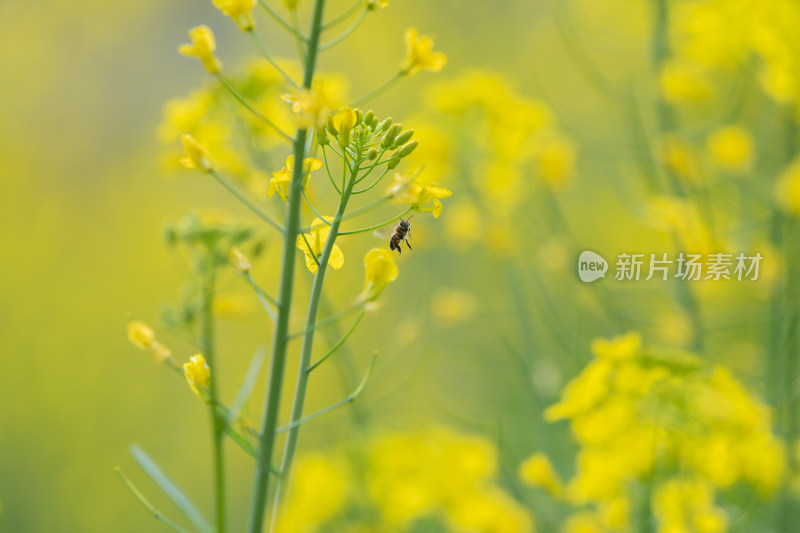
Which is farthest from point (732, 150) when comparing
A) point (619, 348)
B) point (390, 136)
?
point (390, 136)

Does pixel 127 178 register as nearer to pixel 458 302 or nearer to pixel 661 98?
pixel 458 302

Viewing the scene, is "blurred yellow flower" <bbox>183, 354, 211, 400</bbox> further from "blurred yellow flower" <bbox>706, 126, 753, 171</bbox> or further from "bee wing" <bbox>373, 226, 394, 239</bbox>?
"blurred yellow flower" <bbox>706, 126, 753, 171</bbox>

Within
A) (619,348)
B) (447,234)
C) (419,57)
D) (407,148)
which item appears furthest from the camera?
(447,234)

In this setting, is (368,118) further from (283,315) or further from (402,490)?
(402,490)

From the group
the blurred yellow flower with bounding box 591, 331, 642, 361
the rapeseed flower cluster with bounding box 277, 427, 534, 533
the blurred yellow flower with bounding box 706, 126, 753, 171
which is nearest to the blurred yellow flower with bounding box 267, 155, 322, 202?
the blurred yellow flower with bounding box 591, 331, 642, 361

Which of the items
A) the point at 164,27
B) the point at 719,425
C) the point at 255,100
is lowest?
the point at 719,425

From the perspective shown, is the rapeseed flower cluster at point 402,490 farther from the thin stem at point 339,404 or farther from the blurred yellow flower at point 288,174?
the blurred yellow flower at point 288,174

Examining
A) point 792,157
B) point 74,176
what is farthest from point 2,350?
point 792,157
